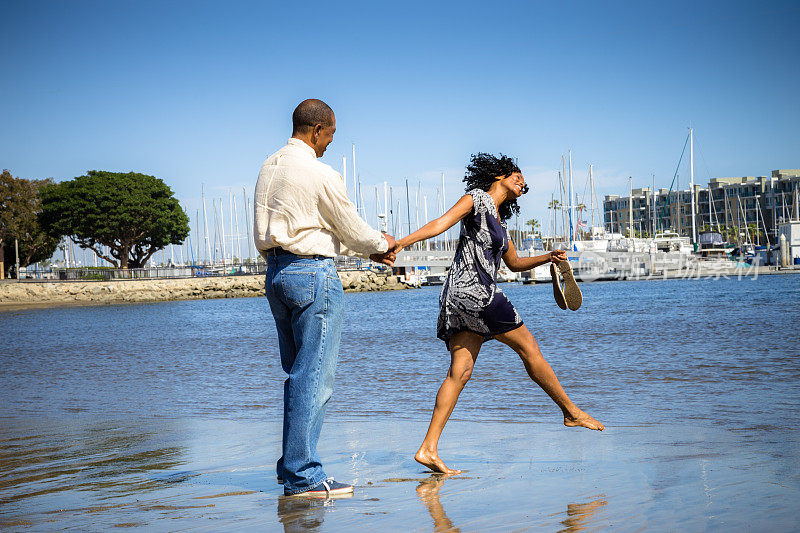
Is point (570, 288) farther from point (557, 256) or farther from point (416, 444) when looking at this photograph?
point (416, 444)

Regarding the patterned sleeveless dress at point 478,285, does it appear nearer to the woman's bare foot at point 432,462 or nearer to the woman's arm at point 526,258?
the woman's arm at point 526,258

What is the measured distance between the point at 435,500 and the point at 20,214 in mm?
71203

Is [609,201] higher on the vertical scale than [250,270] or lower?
higher

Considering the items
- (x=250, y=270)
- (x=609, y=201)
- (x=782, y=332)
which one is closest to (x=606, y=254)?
(x=250, y=270)

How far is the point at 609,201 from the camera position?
18188 centimetres

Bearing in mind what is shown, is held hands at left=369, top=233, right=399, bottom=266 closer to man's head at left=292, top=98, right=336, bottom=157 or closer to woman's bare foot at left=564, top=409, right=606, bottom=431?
man's head at left=292, top=98, right=336, bottom=157

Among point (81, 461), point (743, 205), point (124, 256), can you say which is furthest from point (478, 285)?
point (743, 205)

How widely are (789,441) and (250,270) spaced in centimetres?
7929

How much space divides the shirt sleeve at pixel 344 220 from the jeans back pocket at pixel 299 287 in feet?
0.82

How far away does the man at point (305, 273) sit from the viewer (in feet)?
11.1

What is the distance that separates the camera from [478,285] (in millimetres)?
4004

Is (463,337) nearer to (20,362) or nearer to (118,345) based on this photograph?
(20,362)

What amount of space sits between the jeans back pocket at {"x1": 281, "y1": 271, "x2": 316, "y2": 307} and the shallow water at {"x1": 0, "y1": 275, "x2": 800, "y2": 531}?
0.90 m

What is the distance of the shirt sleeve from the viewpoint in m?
3.38
